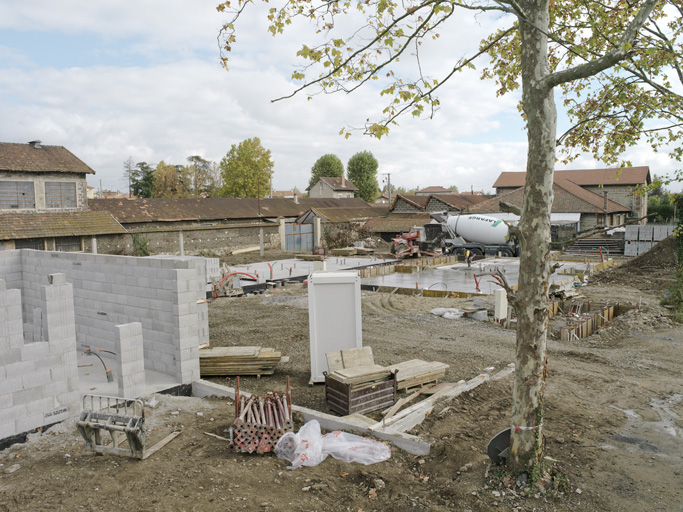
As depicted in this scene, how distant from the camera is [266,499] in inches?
204

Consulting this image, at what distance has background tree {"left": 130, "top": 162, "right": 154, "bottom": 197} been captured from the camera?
6506cm

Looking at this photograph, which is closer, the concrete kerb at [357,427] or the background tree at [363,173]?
the concrete kerb at [357,427]

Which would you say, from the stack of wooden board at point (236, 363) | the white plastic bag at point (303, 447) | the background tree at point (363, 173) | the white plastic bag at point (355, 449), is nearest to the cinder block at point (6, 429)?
the stack of wooden board at point (236, 363)

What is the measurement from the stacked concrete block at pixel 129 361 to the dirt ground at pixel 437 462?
60 cm

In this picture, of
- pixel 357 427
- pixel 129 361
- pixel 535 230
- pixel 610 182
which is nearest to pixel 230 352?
pixel 129 361

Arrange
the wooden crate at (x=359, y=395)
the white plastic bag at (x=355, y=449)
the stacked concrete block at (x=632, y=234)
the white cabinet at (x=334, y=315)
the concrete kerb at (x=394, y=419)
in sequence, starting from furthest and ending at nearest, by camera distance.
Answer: the stacked concrete block at (x=632, y=234), the white cabinet at (x=334, y=315), the wooden crate at (x=359, y=395), the concrete kerb at (x=394, y=419), the white plastic bag at (x=355, y=449)

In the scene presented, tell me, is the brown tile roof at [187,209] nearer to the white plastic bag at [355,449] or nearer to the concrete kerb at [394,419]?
the concrete kerb at [394,419]

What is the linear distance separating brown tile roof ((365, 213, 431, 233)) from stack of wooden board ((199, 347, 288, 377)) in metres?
30.7

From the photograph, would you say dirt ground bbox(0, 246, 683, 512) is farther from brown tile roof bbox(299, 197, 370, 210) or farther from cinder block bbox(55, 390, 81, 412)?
brown tile roof bbox(299, 197, 370, 210)

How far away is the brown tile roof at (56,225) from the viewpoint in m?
25.6

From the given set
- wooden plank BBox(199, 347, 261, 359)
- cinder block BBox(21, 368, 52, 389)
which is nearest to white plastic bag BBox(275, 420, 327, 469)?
wooden plank BBox(199, 347, 261, 359)

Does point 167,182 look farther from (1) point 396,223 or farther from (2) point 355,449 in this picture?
(2) point 355,449

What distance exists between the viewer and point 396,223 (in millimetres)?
41469

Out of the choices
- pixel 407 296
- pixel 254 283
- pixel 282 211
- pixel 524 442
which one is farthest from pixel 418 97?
pixel 282 211
